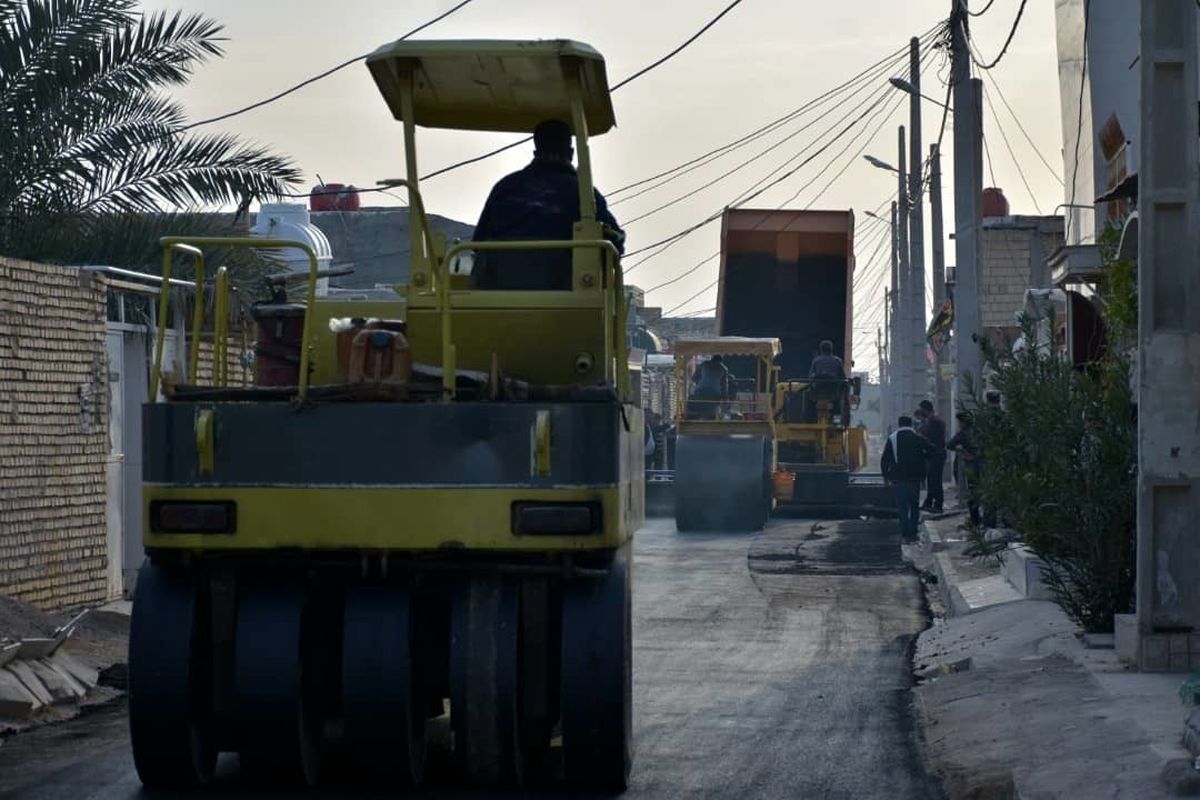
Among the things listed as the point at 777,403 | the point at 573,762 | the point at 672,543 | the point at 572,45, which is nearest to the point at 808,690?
the point at 573,762

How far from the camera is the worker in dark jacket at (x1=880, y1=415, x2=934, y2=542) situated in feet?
76.3

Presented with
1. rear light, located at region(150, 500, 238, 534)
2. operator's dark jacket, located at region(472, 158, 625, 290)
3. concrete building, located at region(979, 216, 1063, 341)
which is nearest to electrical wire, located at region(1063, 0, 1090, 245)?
operator's dark jacket, located at region(472, 158, 625, 290)

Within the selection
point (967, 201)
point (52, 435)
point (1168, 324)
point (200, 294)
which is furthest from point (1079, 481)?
point (967, 201)

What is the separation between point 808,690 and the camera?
35.7 ft

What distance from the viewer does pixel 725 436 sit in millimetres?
26719

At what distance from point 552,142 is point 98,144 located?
9.09 metres

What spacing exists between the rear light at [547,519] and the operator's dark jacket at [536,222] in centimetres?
166

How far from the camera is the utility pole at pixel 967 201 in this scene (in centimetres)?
2398

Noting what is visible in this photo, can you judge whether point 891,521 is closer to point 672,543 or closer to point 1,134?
point 672,543

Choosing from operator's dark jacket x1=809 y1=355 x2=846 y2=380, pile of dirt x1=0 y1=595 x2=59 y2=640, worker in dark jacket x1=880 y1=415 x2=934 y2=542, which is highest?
operator's dark jacket x1=809 y1=355 x2=846 y2=380

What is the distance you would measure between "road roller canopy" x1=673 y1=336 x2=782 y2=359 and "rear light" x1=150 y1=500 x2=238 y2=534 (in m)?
20.0

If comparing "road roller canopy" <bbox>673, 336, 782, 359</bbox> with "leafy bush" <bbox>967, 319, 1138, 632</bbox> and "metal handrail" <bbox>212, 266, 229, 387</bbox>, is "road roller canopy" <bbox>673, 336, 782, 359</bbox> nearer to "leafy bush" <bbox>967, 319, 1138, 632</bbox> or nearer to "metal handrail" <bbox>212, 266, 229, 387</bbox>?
"leafy bush" <bbox>967, 319, 1138, 632</bbox>

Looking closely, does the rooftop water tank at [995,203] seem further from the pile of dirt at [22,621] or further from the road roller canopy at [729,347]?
the pile of dirt at [22,621]

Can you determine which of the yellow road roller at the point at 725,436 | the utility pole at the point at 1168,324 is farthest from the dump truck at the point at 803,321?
the utility pole at the point at 1168,324
